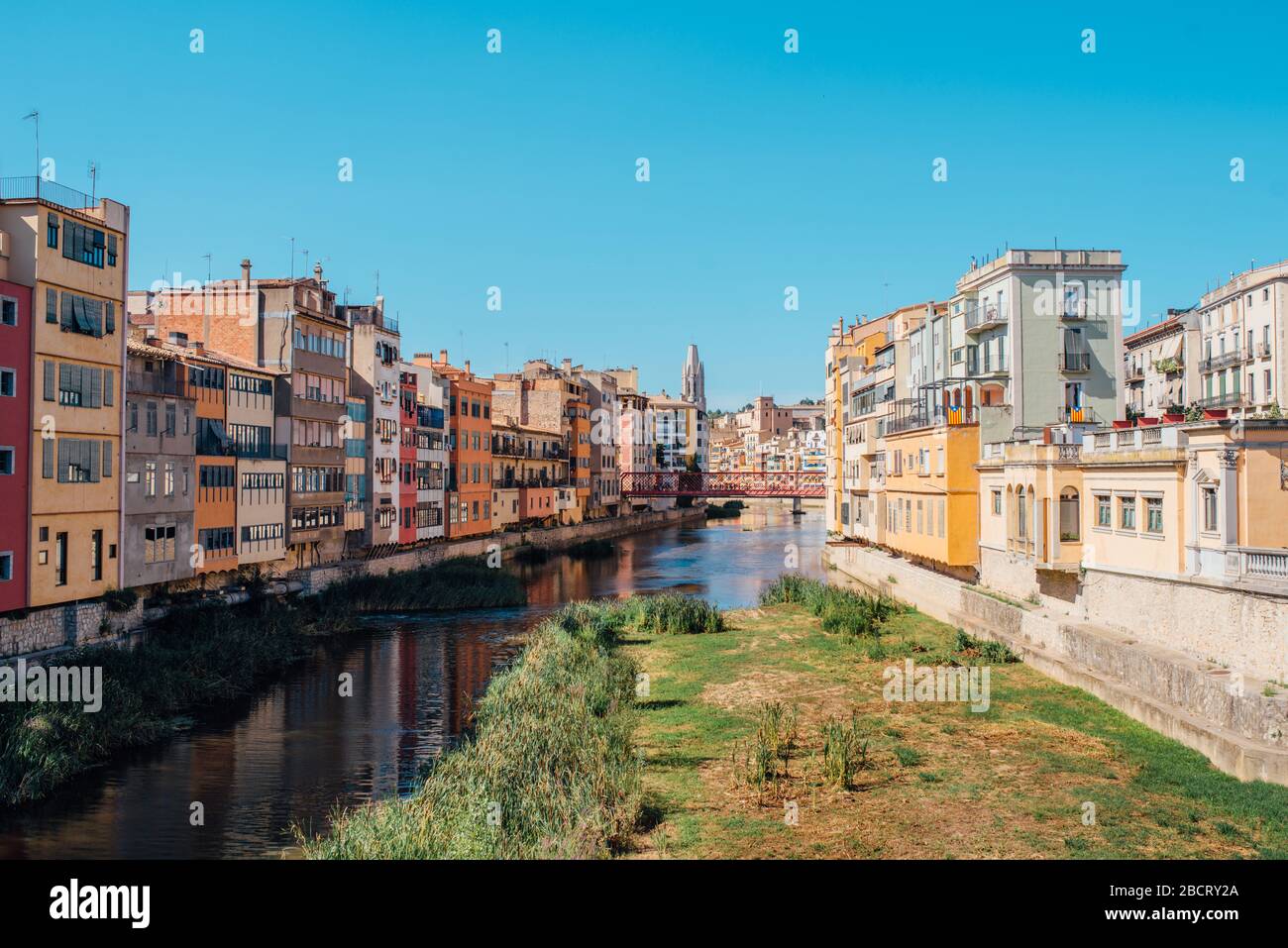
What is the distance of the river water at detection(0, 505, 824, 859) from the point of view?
1809 centimetres

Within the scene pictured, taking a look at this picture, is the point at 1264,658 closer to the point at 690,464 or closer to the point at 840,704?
the point at 840,704

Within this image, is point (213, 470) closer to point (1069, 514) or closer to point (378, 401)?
point (378, 401)

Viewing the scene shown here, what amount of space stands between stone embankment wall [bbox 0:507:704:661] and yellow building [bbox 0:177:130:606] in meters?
0.65

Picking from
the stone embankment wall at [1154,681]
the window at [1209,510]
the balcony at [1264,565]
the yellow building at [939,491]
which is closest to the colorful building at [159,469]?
the stone embankment wall at [1154,681]

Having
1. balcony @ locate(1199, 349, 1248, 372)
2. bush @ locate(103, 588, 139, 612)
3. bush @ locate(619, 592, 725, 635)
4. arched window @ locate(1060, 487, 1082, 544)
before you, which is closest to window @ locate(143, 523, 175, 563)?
bush @ locate(103, 588, 139, 612)

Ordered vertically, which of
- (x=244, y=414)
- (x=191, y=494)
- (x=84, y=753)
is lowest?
(x=84, y=753)

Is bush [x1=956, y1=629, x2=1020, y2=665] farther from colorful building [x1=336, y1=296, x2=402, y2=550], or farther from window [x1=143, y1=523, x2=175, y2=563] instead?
colorful building [x1=336, y1=296, x2=402, y2=550]

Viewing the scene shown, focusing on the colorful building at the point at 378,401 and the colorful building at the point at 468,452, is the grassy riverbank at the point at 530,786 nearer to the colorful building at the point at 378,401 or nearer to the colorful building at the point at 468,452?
the colorful building at the point at 378,401

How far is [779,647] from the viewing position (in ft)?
108

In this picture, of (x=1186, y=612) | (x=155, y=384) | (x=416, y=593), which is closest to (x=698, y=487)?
(x=416, y=593)

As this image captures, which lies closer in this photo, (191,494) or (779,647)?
(779,647)
